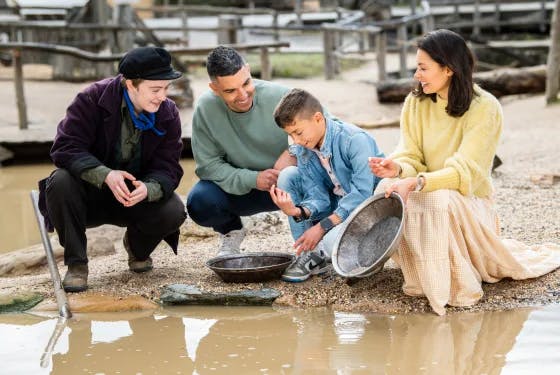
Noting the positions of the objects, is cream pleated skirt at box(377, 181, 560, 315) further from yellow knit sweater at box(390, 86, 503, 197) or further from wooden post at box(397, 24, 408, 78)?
wooden post at box(397, 24, 408, 78)

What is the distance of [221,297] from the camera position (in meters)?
4.48

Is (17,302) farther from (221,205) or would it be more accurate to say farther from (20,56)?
Answer: (20,56)

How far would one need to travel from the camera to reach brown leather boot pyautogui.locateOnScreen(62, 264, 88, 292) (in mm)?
4684

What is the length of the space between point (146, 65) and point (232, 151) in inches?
30.1

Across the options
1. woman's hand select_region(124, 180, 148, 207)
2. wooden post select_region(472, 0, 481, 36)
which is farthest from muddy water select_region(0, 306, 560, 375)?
wooden post select_region(472, 0, 481, 36)

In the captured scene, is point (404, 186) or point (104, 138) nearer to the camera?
point (404, 186)

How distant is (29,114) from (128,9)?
3.51m

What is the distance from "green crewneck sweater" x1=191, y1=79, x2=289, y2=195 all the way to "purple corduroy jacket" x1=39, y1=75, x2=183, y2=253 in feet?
0.78

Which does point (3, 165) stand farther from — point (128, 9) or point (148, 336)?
point (148, 336)

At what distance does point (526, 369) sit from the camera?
347 centimetres

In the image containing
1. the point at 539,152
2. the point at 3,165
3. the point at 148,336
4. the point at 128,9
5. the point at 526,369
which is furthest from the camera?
the point at 128,9

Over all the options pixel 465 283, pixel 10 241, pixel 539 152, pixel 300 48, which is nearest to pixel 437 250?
pixel 465 283

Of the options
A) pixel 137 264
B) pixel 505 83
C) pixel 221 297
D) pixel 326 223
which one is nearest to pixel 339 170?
pixel 326 223

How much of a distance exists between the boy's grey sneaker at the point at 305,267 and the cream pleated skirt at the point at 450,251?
0.52 meters
